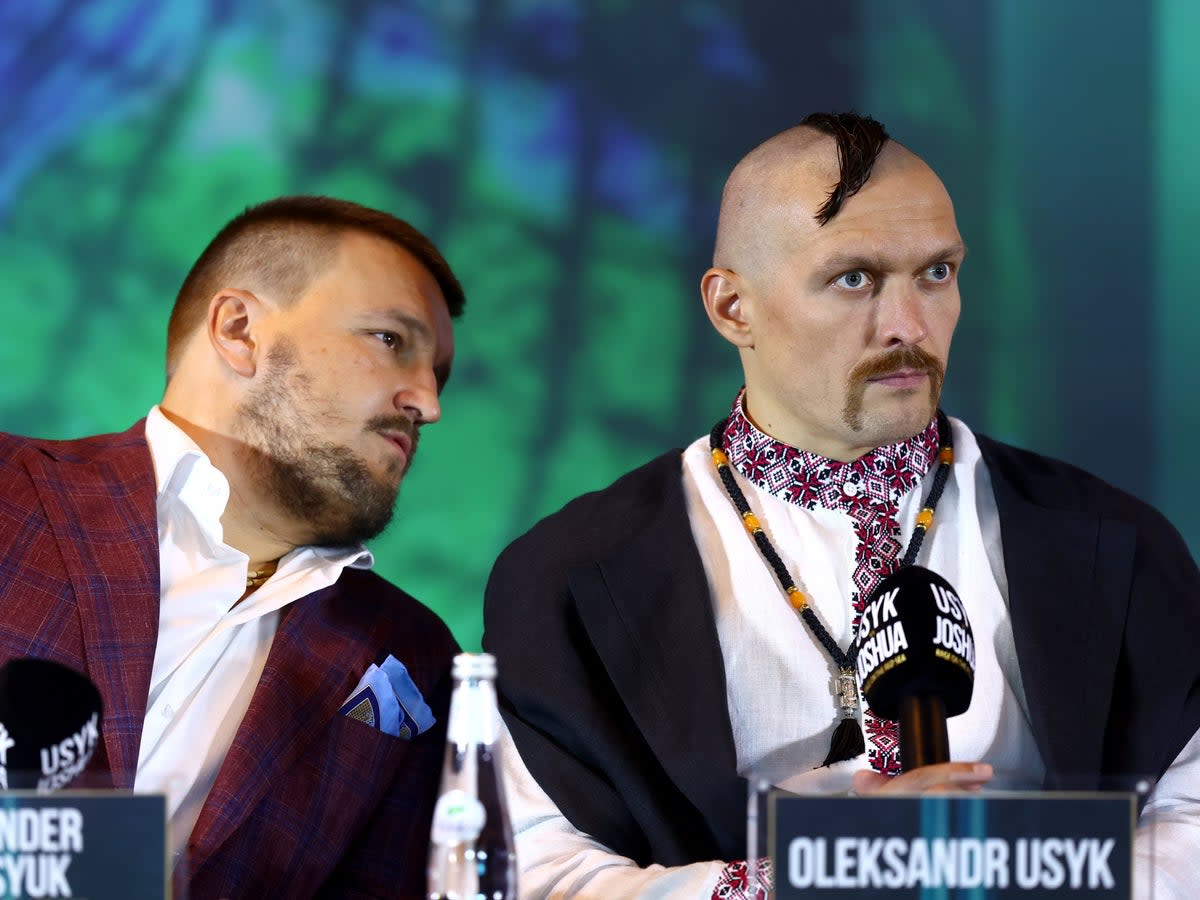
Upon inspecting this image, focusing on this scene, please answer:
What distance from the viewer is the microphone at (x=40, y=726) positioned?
1.41 meters

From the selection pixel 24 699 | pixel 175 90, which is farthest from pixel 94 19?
pixel 24 699

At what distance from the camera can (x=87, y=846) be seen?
1.38 meters

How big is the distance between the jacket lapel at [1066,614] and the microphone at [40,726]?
124 centimetres

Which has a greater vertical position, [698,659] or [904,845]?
[698,659]

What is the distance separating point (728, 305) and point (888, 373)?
1.14 ft

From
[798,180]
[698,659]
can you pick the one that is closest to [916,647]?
[698,659]

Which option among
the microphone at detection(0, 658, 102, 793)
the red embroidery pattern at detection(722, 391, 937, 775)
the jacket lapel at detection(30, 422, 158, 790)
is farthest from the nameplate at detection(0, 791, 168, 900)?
the red embroidery pattern at detection(722, 391, 937, 775)

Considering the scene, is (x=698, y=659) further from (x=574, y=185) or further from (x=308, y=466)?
(x=574, y=185)

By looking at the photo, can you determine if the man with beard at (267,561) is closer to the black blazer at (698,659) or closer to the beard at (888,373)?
the black blazer at (698,659)

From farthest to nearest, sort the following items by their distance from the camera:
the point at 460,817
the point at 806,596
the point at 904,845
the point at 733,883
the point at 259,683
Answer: the point at 259,683 < the point at 806,596 < the point at 733,883 < the point at 460,817 < the point at 904,845

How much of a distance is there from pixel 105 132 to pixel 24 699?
223 centimetres

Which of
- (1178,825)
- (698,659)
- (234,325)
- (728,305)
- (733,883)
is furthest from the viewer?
(234,325)

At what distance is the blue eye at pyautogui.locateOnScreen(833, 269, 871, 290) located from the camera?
2.28 meters

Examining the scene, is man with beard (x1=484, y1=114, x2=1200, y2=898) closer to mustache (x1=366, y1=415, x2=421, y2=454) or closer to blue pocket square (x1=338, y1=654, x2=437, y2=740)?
blue pocket square (x1=338, y1=654, x2=437, y2=740)
